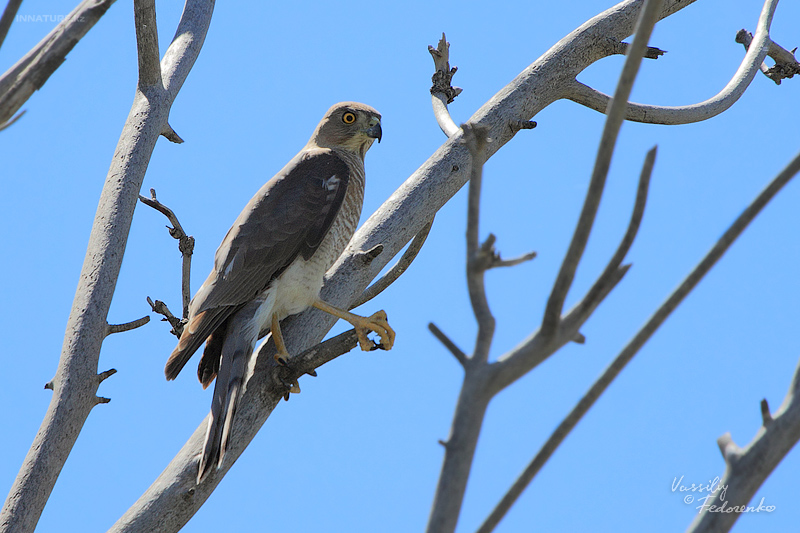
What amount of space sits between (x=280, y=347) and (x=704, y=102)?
3.36 meters

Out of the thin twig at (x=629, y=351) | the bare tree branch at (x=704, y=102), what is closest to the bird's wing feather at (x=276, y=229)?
the bare tree branch at (x=704, y=102)

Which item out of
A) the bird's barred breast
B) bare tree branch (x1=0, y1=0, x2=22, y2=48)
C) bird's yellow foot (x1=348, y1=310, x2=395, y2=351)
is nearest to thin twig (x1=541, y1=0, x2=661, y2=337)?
bare tree branch (x1=0, y1=0, x2=22, y2=48)

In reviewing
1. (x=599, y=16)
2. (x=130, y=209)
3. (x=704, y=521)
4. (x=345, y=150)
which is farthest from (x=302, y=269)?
(x=704, y=521)

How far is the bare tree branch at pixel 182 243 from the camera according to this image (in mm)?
4371

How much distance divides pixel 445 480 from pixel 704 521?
62cm

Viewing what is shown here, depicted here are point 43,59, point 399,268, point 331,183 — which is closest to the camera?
point 43,59

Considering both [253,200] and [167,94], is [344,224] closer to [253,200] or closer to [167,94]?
[253,200]

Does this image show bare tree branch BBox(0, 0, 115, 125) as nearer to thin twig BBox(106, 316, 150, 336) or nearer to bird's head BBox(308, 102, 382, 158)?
thin twig BBox(106, 316, 150, 336)

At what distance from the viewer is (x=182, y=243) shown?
445 centimetres

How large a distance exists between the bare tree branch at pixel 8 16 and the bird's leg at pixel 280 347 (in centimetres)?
199

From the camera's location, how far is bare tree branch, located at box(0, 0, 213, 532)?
3.28 m

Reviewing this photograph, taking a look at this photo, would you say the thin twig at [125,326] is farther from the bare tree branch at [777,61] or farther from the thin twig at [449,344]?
the bare tree branch at [777,61]

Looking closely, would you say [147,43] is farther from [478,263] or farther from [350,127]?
[478,263]

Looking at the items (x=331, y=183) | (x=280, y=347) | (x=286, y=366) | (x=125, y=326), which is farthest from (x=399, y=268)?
(x=125, y=326)
